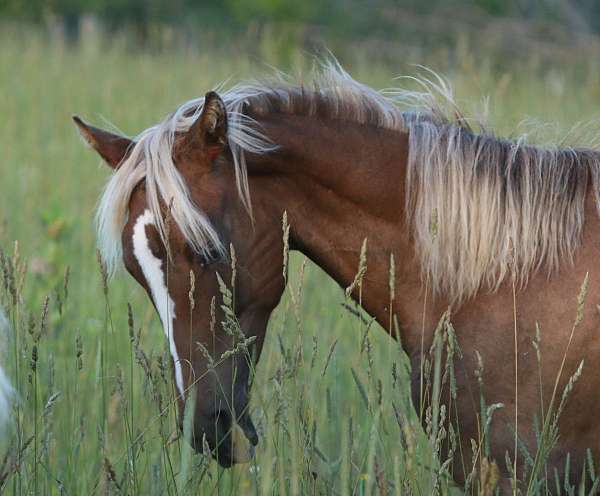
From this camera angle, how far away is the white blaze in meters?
2.55

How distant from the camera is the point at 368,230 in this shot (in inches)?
108

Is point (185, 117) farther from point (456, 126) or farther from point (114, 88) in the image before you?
point (114, 88)

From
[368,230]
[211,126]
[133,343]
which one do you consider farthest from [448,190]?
[133,343]

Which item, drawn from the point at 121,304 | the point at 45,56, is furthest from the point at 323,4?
the point at 121,304

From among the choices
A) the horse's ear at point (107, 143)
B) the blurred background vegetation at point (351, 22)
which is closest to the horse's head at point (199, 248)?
the horse's ear at point (107, 143)

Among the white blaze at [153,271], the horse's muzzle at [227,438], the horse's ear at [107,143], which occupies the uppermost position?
the horse's ear at [107,143]

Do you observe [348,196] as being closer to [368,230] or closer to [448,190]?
[368,230]

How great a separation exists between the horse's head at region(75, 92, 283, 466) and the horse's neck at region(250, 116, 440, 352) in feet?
0.37

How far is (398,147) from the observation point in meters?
2.76

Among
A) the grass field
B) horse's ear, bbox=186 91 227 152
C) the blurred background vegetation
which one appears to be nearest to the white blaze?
the grass field

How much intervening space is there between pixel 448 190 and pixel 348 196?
0.28m

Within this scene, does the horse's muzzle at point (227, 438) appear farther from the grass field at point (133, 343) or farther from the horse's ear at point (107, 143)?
the horse's ear at point (107, 143)

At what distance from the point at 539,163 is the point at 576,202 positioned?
0.53 ft

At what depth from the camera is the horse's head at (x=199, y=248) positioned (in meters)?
2.55
